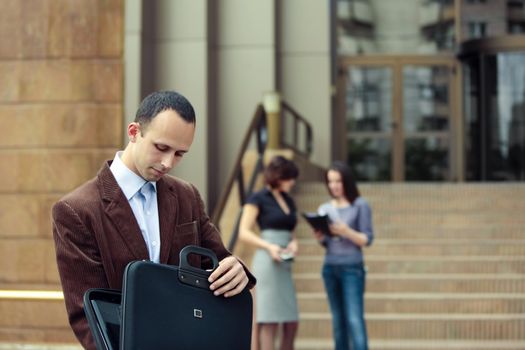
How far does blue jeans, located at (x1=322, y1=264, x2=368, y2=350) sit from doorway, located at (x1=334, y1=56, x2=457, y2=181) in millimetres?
12377

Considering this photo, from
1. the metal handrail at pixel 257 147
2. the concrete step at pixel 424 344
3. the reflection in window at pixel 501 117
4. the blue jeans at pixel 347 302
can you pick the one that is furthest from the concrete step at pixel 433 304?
the reflection in window at pixel 501 117

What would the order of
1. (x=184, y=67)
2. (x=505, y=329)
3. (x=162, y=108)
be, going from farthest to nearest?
(x=184, y=67) → (x=505, y=329) → (x=162, y=108)

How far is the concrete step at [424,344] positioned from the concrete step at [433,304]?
53 centimetres

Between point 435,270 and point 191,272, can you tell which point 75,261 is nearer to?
point 191,272

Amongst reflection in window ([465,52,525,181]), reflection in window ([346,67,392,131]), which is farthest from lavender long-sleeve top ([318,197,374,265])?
reflection in window ([346,67,392,131])

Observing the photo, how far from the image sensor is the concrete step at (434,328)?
379 inches

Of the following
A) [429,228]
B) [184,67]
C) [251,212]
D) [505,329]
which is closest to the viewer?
[251,212]

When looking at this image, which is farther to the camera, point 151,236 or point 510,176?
point 510,176

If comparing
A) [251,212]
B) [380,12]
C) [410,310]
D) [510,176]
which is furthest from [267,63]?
[251,212]

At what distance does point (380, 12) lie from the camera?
2027cm

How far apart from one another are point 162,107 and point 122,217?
31cm

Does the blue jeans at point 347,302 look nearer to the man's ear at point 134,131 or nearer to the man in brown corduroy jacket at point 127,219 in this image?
the man in brown corduroy jacket at point 127,219

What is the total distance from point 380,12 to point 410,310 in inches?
444

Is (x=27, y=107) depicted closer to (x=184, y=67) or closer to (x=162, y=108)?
(x=162, y=108)
